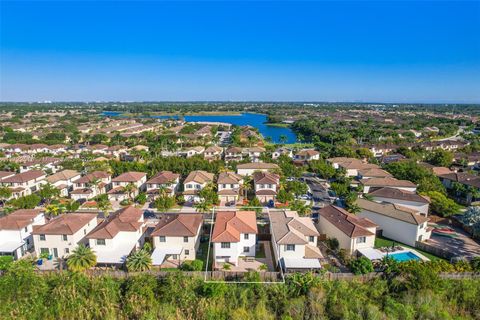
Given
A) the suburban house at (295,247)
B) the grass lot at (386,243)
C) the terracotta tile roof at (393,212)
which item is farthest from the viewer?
the terracotta tile roof at (393,212)

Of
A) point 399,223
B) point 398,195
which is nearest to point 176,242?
point 399,223

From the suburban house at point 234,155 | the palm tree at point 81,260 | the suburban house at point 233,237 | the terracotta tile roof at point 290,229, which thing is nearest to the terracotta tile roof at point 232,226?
the suburban house at point 233,237

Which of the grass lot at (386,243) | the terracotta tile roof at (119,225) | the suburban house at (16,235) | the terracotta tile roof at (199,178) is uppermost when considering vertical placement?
the terracotta tile roof at (199,178)

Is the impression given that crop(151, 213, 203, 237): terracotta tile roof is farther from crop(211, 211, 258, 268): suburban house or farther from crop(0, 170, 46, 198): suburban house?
crop(0, 170, 46, 198): suburban house

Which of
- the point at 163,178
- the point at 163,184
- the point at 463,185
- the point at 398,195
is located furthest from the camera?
the point at 163,178

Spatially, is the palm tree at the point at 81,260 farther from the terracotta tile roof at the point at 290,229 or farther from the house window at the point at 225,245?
the terracotta tile roof at the point at 290,229

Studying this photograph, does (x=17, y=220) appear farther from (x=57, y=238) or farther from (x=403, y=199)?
(x=403, y=199)

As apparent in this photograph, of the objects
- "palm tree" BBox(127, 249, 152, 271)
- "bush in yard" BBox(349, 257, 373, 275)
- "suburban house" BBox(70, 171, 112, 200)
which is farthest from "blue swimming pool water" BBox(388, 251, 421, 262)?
"suburban house" BBox(70, 171, 112, 200)
